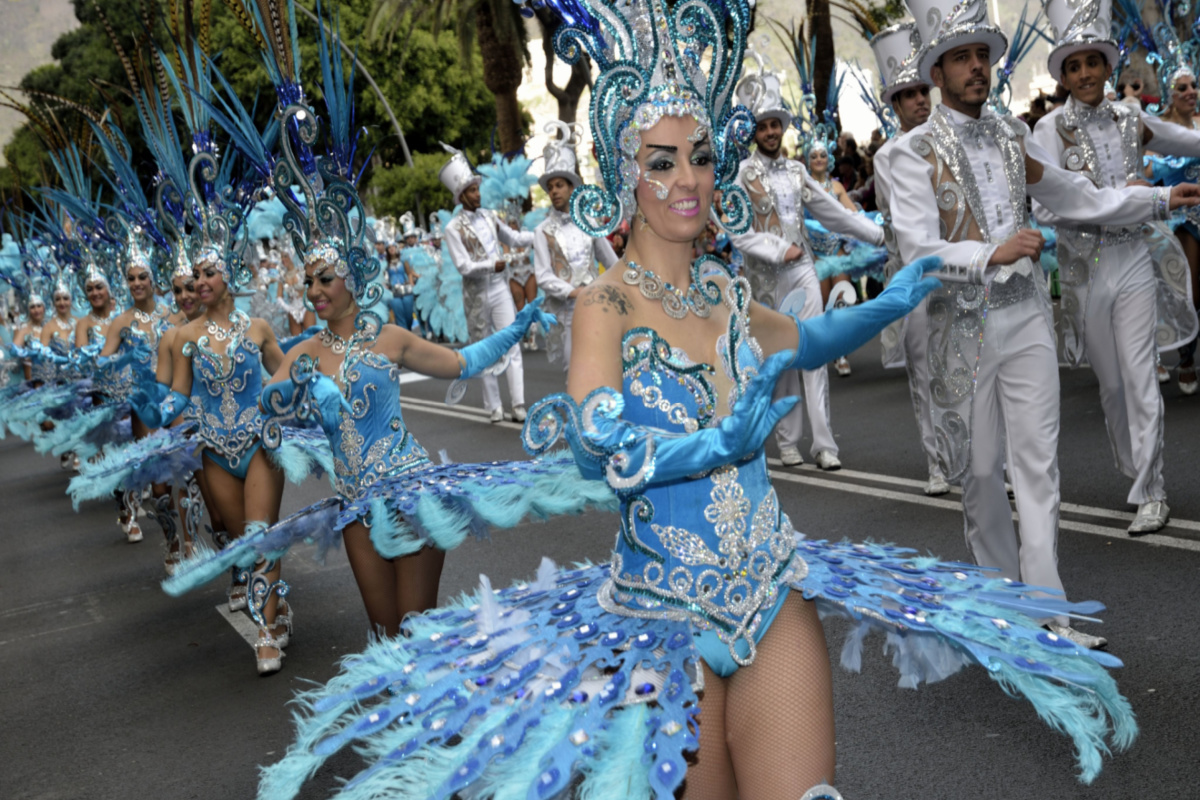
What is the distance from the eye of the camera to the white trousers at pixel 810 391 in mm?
8984

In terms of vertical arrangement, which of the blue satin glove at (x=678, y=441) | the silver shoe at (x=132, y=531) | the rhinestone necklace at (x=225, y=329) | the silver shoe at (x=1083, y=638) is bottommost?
the silver shoe at (x=132, y=531)

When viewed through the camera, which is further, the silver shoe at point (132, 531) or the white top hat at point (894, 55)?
the silver shoe at point (132, 531)

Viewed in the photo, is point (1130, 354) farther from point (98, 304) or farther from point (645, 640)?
point (98, 304)

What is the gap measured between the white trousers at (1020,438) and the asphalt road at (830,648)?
0.40m

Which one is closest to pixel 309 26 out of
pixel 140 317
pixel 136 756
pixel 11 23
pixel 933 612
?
pixel 140 317

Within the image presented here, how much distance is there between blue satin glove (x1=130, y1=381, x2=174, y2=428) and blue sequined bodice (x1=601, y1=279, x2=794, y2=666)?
198 inches

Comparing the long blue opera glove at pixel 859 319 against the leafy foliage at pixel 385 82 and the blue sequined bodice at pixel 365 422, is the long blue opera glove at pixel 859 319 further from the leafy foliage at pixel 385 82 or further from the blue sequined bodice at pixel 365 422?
the leafy foliage at pixel 385 82

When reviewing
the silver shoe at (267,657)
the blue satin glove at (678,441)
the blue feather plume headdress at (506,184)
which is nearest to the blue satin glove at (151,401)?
Result: the silver shoe at (267,657)

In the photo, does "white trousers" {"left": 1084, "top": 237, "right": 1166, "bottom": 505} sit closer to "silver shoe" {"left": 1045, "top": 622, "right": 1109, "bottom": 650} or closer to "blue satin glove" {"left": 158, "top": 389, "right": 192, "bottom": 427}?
"silver shoe" {"left": 1045, "top": 622, "right": 1109, "bottom": 650}

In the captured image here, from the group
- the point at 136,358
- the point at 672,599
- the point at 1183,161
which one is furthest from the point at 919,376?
the point at 136,358

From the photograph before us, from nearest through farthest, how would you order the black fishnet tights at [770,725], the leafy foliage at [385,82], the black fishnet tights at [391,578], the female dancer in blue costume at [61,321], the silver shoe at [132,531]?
1. the black fishnet tights at [770,725]
2. the black fishnet tights at [391,578]
3. the silver shoe at [132,531]
4. the female dancer in blue costume at [61,321]
5. the leafy foliage at [385,82]

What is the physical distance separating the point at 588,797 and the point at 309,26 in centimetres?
4043

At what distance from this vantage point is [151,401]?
7.65m

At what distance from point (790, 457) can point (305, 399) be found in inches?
188
